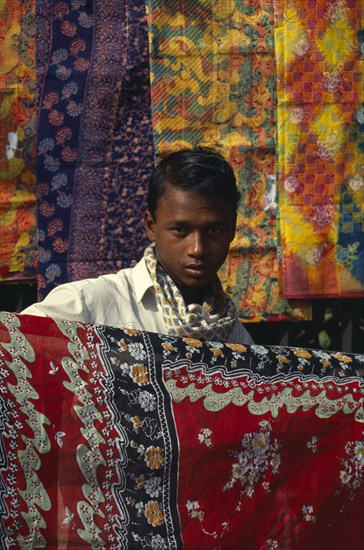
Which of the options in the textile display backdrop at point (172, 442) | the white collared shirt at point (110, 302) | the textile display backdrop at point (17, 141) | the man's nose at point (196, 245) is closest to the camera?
the textile display backdrop at point (172, 442)

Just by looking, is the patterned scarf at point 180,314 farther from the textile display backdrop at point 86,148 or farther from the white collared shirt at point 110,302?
the textile display backdrop at point 86,148

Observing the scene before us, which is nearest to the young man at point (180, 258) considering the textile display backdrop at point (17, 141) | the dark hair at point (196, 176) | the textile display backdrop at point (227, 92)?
the dark hair at point (196, 176)

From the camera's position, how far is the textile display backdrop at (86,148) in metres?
4.04

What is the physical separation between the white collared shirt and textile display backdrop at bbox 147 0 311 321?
1417 millimetres

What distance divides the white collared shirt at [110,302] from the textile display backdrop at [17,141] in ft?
4.84

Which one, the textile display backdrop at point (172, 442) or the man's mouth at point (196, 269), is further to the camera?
the man's mouth at point (196, 269)

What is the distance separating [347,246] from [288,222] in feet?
0.89

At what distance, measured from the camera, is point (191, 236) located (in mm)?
2615

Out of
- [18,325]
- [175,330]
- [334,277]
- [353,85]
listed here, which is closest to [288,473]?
[175,330]

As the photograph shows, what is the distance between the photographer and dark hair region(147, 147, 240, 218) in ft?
8.66

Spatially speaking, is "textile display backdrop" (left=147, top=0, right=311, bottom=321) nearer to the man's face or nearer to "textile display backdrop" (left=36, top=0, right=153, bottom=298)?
"textile display backdrop" (left=36, top=0, right=153, bottom=298)

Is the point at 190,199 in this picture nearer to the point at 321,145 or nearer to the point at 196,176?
the point at 196,176

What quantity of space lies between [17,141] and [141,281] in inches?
64.1

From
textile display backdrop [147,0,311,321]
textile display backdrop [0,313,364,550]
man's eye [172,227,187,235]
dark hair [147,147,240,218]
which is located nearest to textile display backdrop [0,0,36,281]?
textile display backdrop [147,0,311,321]
